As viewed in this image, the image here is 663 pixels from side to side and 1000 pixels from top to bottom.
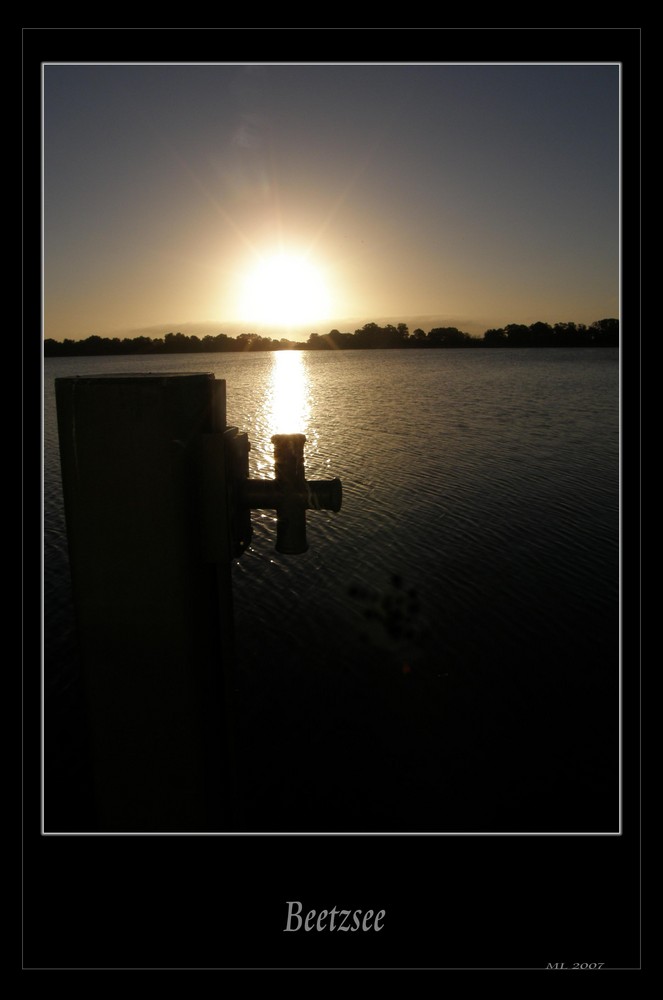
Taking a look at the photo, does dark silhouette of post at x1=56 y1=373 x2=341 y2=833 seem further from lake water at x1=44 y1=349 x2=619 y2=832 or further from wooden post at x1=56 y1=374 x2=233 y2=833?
lake water at x1=44 y1=349 x2=619 y2=832

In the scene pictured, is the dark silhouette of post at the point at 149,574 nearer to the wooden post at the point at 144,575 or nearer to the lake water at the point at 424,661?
the wooden post at the point at 144,575

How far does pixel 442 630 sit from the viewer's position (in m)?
10.9

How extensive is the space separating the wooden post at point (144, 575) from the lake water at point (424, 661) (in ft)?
20.3

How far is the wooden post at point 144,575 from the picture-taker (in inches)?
52.5

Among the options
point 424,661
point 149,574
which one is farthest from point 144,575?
point 424,661

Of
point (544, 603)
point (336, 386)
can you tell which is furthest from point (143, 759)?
point (336, 386)

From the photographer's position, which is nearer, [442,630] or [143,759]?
[143,759]

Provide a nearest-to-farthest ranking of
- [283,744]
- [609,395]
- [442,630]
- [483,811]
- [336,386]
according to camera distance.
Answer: [483,811], [283,744], [442,630], [609,395], [336,386]

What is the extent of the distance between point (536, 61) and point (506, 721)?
8.37m

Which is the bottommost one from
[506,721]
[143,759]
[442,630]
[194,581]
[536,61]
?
[506,721]

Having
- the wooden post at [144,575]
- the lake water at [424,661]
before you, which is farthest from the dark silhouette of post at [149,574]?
the lake water at [424,661]

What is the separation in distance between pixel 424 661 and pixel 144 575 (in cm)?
926

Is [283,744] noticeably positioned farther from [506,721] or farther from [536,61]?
[536,61]

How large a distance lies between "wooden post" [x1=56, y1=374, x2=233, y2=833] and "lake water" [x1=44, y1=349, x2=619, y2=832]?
243 inches
